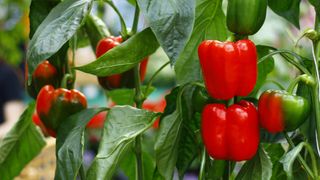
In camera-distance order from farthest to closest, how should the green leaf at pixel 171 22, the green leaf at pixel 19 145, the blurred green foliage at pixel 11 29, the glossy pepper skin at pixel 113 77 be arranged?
1. the blurred green foliage at pixel 11 29
2. the green leaf at pixel 19 145
3. the glossy pepper skin at pixel 113 77
4. the green leaf at pixel 171 22

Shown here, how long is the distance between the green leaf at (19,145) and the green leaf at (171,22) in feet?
1.26

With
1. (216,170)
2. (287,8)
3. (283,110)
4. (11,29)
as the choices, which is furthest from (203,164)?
(11,29)

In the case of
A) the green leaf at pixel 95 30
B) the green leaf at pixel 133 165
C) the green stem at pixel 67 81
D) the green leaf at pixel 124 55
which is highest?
the green leaf at pixel 124 55

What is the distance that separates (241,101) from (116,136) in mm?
161

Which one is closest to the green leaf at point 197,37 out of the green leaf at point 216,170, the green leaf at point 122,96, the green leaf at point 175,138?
the green leaf at point 175,138

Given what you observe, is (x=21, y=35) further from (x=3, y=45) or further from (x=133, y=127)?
(x=133, y=127)

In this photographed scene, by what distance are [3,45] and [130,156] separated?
211 cm

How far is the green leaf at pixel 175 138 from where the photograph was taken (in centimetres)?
→ 80

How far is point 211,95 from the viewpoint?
785 mm

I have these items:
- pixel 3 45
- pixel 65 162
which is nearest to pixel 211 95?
pixel 65 162

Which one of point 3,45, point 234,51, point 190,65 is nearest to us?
point 234,51

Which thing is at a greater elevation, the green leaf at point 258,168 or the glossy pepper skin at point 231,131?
the glossy pepper skin at point 231,131

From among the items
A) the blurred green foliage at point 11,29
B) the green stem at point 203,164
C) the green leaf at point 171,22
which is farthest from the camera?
the blurred green foliage at point 11,29

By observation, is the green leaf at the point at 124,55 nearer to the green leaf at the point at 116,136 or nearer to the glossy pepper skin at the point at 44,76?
the green leaf at the point at 116,136
